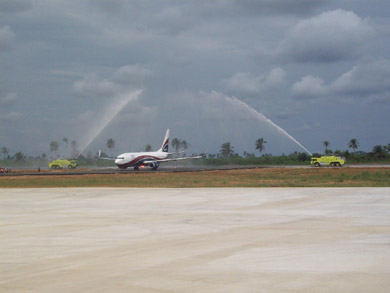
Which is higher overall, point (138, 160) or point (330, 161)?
point (138, 160)

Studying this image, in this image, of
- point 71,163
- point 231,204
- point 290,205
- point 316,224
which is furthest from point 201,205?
point 71,163

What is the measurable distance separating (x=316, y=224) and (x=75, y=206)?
14.9 m

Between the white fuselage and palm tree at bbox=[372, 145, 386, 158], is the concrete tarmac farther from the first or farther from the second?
palm tree at bbox=[372, 145, 386, 158]

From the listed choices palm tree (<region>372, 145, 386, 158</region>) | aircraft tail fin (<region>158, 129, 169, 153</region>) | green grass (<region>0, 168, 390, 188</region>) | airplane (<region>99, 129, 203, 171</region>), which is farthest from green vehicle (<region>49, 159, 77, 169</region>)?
palm tree (<region>372, 145, 386, 158</region>)

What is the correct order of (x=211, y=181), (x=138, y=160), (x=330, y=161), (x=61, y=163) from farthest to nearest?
1. (x=61, y=163)
2. (x=330, y=161)
3. (x=138, y=160)
4. (x=211, y=181)

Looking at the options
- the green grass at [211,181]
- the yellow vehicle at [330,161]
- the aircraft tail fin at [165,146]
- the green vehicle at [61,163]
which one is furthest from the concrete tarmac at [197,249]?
the green vehicle at [61,163]

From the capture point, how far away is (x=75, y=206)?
28.3 meters

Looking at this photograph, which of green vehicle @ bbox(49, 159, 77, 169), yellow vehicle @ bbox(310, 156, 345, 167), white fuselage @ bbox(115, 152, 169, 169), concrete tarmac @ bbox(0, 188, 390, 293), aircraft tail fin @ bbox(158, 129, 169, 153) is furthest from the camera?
green vehicle @ bbox(49, 159, 77, 169)

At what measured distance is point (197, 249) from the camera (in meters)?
14.1

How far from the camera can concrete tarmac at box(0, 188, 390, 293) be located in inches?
400

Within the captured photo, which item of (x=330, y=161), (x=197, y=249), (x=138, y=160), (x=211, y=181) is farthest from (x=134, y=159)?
(x=197, y=249)

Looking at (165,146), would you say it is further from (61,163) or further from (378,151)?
(378,151)

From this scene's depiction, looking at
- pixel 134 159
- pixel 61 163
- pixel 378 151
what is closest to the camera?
pixel 134 159

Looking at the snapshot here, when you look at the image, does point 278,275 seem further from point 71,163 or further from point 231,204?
point 71,163
